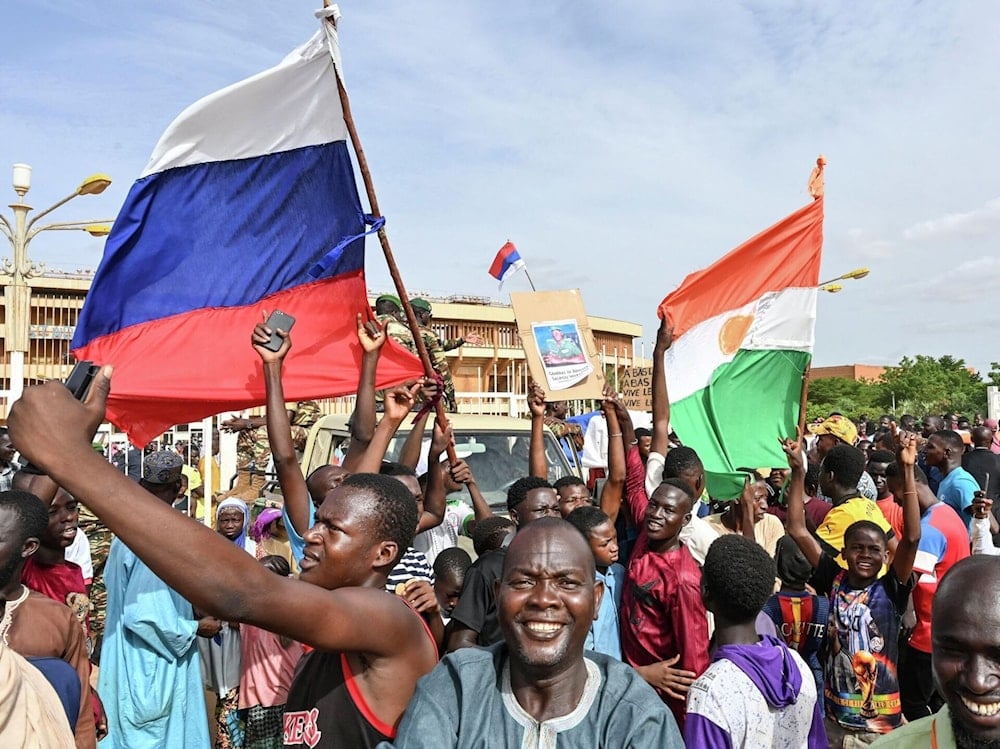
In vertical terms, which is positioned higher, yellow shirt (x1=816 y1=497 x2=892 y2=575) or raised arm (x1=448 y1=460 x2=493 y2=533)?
raised arm (x1=448 y1=460 x2=493 y2=533)

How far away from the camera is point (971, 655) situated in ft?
5.68

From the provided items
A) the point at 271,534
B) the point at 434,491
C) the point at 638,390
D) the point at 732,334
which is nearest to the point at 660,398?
the point at 732,334

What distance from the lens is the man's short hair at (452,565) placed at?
381 centimetres

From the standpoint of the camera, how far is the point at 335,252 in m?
4.65

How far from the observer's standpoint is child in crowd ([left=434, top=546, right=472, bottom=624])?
12.4 ft

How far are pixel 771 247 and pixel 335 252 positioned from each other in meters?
3.41

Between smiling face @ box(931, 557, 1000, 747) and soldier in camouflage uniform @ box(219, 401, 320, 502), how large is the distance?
656cm

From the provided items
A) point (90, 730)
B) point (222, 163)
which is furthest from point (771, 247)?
point (90, 730)

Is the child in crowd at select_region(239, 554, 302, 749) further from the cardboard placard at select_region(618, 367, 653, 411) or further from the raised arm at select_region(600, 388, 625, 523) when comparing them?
the cardboard placard at select_region(618, 367, 653, 411)

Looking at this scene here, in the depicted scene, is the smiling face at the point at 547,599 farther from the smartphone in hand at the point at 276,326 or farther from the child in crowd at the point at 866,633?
the child in crowd at the point at 866,633

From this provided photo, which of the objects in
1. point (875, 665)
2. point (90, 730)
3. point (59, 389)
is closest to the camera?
point (59, 389)

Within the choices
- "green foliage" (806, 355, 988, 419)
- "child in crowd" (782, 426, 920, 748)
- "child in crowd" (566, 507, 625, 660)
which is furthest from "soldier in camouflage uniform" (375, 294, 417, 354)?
"green foliage" (806, 355, 988, 419)

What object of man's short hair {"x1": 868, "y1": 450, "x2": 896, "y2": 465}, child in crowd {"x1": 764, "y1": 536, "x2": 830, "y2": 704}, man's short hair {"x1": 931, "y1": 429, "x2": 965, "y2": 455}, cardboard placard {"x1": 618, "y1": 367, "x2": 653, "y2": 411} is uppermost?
cardboard placard {"x1": 618, "y1": 367, "x2": 653, "y2": 411}

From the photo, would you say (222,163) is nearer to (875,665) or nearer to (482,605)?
(482,605)
